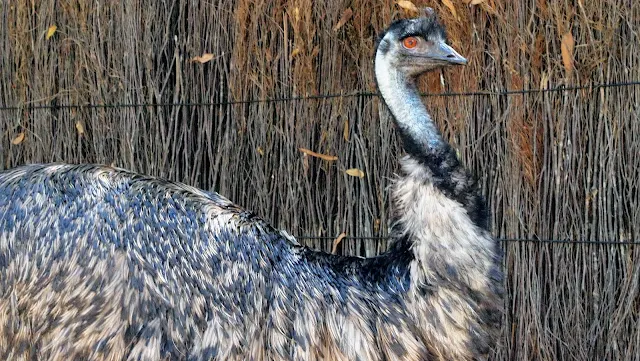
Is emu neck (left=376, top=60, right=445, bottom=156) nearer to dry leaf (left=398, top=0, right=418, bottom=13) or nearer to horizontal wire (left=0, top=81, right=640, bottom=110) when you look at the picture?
horizontal wire (left=0, top=81, right=640, bottom=110)

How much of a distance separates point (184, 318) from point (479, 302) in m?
0.86

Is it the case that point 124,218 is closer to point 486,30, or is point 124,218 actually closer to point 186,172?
point 186,172

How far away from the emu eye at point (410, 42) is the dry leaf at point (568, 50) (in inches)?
37.3

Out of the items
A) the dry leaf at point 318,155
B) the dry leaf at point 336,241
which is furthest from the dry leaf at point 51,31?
the dry leaf at point 336,241

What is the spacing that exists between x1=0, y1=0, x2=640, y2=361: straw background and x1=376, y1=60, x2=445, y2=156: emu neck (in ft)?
3.26

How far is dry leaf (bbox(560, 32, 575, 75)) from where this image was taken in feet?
11.9

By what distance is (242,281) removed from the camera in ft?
8.78

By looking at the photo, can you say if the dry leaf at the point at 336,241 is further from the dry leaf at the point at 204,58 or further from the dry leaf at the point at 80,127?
the dry leaf at the point at 80,127

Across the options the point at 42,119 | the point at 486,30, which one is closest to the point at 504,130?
the point at 486,30

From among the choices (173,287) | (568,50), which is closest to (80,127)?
(173,287)

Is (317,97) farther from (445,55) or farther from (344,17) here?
(445,55)

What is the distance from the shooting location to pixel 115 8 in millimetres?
4324

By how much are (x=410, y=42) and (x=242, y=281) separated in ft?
3.11

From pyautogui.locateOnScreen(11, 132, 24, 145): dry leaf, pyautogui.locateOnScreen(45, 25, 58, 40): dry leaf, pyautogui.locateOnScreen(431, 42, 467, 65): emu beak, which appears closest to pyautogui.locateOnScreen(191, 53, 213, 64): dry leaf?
pyautogui.locateOnScreen(45, 25, 58, 40): dry leaf
